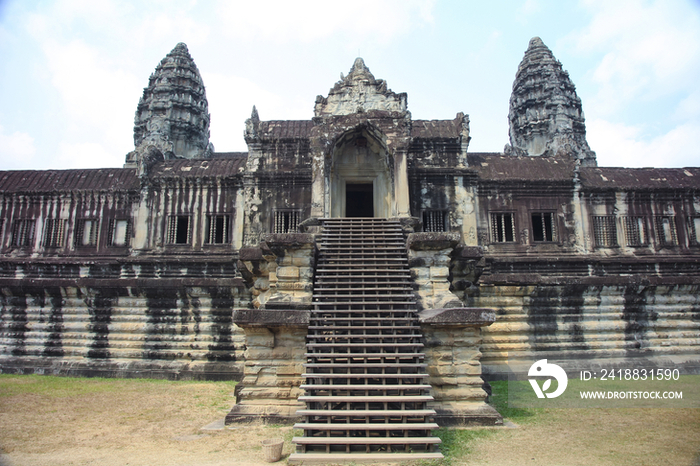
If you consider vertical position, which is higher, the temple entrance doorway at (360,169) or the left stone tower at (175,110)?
the left stone tower at (175,110)

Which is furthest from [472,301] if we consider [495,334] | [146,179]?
[146,179]

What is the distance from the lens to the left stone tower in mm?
33500

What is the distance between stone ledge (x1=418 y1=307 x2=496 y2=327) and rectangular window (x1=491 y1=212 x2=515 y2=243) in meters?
9.29

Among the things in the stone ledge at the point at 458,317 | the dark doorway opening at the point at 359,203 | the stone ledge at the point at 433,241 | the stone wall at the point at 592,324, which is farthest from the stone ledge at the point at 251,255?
the dark doorway opening at the point at 359,203

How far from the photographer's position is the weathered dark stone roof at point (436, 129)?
1745 centimetres

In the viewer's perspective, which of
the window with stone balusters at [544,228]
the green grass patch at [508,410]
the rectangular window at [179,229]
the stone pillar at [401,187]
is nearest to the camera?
the green grass patch at [508,410]

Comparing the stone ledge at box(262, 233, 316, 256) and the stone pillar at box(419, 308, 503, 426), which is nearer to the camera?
the stone pillar at box(419, 308, 503, 426)

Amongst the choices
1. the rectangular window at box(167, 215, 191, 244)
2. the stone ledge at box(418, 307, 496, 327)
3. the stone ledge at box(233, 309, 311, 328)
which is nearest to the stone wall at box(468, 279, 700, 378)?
the stone ledge at box(418, 307, 496, 327)

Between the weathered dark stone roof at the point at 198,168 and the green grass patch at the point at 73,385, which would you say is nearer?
the green grass patch at the point at 73,385

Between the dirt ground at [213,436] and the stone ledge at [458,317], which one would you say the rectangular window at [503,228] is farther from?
the stone ledge at [458,317]

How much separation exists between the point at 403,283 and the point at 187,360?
8.50 meters

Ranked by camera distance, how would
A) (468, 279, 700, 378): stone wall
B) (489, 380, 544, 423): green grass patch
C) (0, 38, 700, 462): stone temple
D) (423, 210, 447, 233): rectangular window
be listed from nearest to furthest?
(0, 38, 700, 462): stone temple, (489, 380, 544, 423): green grass patch, (468, 279, 700, 378): stone wall, (423, 210, 447, 233): rectangular window

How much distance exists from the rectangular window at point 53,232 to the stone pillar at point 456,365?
16.7 m

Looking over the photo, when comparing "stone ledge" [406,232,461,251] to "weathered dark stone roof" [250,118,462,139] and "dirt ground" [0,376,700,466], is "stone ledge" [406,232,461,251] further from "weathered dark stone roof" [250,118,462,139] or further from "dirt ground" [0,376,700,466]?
"weathered dark stone roof" [250,118,462,139]
